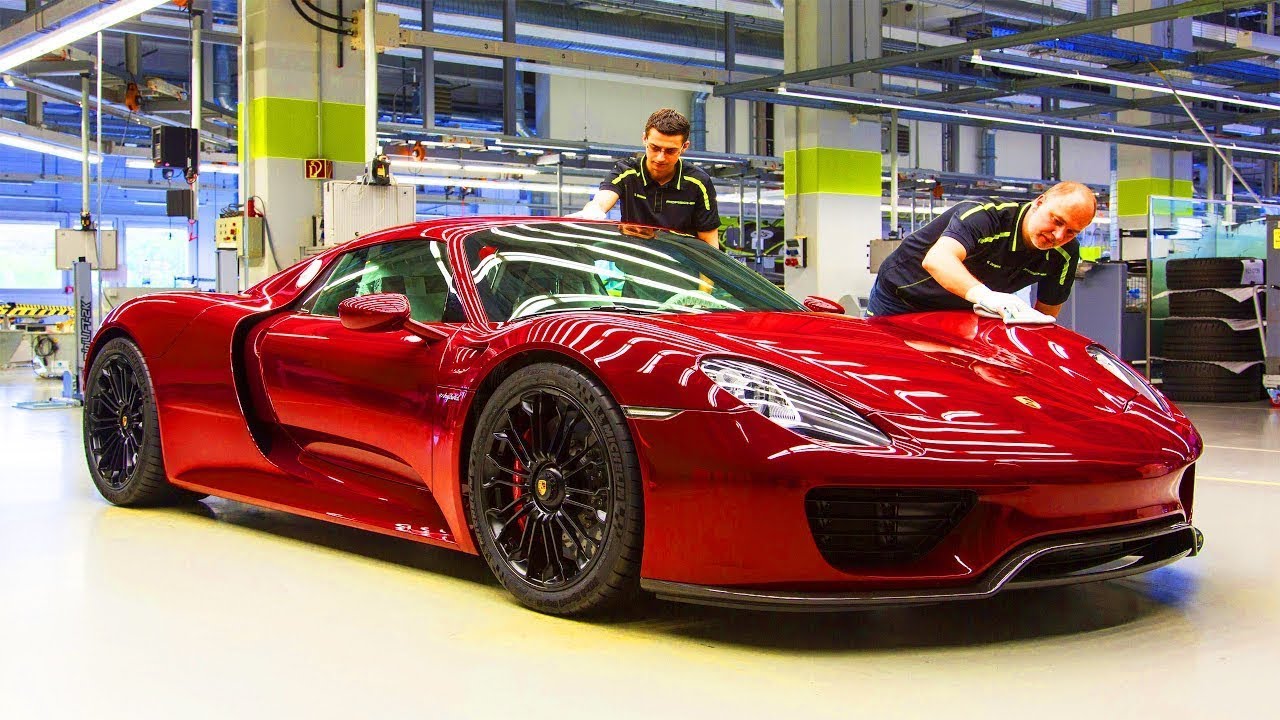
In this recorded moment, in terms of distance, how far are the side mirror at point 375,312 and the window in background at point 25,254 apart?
30.7 m

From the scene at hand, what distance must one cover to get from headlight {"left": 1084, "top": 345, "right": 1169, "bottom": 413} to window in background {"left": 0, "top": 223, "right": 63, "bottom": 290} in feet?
104

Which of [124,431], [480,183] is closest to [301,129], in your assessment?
[124,431]

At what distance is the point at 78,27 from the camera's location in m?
8.91

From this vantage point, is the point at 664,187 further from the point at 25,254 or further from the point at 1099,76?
the point at 25,254

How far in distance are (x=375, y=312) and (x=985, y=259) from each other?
1956 millimetres

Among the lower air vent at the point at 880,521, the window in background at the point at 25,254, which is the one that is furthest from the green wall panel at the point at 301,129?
the window in background at the point at 25,254

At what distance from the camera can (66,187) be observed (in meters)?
31.4

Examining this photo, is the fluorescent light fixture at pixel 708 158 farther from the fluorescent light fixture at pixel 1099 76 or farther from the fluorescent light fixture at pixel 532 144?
the fluorescent light fixture at pixel 1099 76

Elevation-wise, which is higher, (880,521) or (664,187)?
(664,187)

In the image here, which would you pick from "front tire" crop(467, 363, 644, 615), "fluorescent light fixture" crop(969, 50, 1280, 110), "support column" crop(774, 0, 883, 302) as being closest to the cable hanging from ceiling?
"fluorescent light fixture" crop(969, 50, 1280, 110)

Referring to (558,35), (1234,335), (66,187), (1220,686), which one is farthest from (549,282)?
(66,187)

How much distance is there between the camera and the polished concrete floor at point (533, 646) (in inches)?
88.4

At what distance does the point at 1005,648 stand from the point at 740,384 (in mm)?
769

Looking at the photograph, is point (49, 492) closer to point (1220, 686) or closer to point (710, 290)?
point (710, 290)
